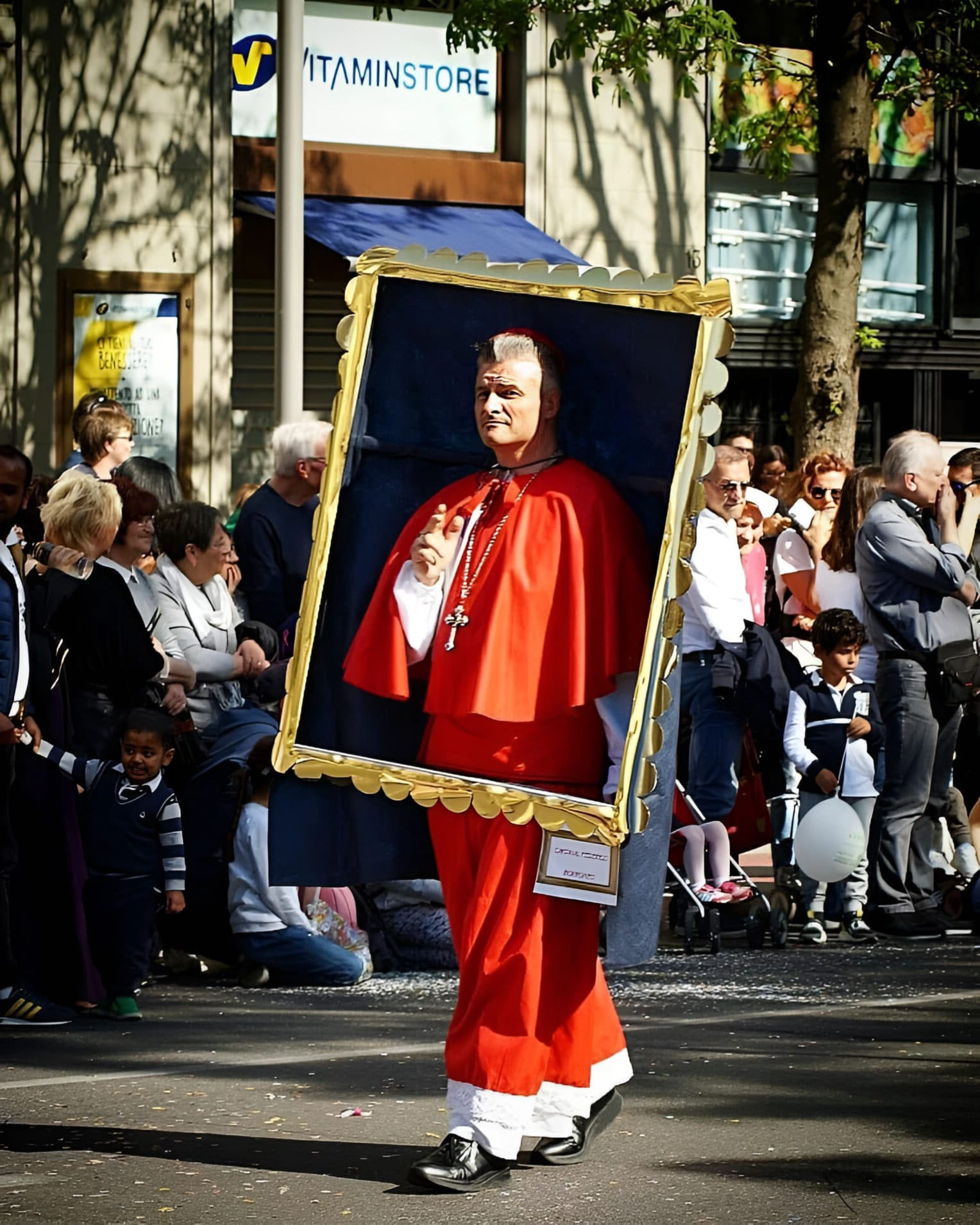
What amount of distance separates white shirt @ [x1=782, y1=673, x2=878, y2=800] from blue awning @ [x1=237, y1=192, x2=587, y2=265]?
733 centimetres

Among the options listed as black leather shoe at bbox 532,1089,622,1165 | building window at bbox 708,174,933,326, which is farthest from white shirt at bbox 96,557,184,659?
building window at bbox 708,174,933,326

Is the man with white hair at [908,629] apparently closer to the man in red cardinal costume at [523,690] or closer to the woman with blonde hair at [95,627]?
the woman with blonde hair at [95,627]

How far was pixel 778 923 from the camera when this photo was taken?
392 inches

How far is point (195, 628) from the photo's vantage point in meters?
9.55

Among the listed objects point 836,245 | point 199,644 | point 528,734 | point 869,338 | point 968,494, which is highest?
point 836,245

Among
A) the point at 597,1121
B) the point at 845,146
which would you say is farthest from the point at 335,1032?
the point at 845,146

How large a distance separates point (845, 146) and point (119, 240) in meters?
5.27

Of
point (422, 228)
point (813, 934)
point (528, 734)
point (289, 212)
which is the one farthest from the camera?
point (422, 228)

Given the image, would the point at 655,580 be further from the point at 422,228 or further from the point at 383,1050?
the point at 422,228

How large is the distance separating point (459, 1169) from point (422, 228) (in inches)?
508

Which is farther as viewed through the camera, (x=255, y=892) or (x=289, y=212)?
(x=289, y=212)

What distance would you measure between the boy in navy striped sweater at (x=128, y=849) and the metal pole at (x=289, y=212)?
3.92m

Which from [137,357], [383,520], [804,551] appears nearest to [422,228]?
[137,357]

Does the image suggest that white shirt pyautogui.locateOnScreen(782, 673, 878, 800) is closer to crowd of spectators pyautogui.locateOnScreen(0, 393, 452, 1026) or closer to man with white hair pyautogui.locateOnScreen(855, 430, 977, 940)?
man with white hair pyautogui.locateOnScreen(855, 430, 977, 940)
